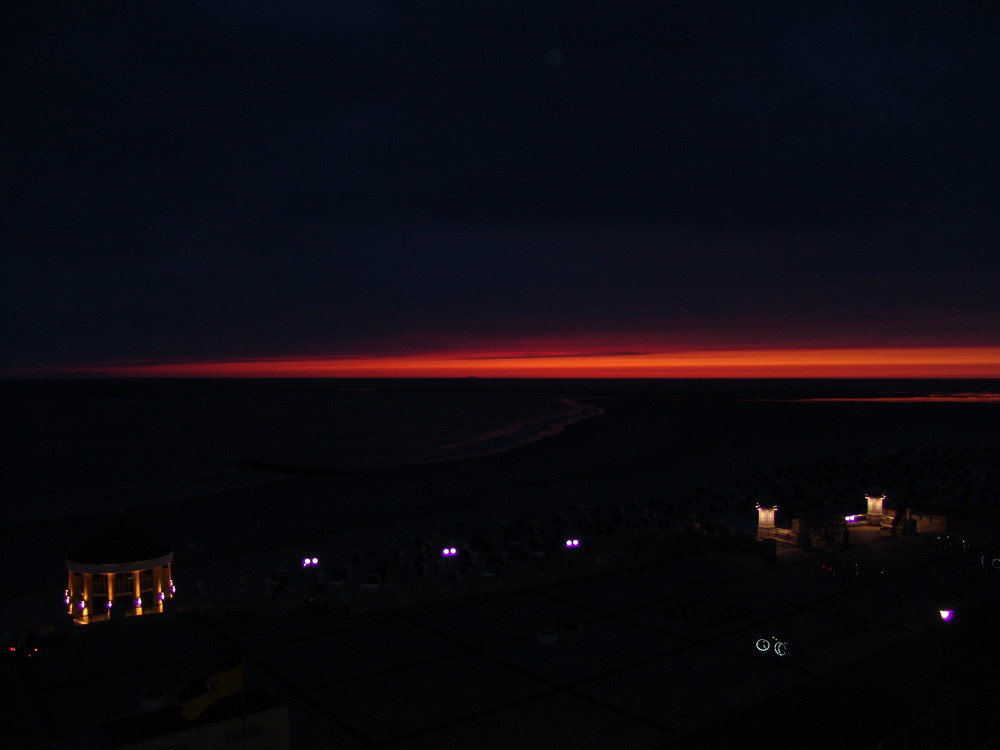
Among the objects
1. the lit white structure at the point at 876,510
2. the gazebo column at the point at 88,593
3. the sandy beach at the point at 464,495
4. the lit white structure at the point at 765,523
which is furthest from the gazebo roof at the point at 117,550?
the lit white structure at the point at 876,510

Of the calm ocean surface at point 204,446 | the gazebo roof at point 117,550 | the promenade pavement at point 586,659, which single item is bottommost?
the calm ocean surface at point 204,446

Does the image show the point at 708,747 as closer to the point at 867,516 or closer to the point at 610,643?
the point at 610,643

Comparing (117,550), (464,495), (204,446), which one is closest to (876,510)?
(464,495)

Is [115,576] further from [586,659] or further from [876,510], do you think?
[876,510]

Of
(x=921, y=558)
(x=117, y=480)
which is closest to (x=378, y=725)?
(x=921, y=558)

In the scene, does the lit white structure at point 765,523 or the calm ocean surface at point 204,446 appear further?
the calm ocean surface at point 204,446

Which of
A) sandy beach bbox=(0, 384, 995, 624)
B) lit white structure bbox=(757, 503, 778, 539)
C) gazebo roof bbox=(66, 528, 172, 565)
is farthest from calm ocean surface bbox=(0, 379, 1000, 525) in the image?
lit white structure bbox=(757, 503, 778, 539)

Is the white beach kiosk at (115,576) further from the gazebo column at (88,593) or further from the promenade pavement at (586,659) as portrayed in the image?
the promenade pavement at (586,659)
